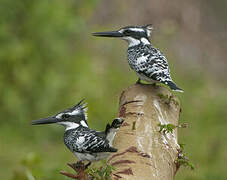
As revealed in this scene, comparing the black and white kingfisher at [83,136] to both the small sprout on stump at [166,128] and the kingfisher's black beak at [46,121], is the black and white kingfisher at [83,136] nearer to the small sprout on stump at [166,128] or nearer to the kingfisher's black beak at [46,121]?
the kingfisher's black beak at [46,121]

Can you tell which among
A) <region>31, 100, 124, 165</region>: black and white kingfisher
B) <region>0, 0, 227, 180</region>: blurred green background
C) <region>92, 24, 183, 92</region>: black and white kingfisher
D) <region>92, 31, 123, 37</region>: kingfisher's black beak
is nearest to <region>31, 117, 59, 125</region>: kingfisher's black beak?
<region>31, 100, 124, 165</region>: black and white kingfisher

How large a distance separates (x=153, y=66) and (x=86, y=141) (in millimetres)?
1054

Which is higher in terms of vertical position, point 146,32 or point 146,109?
point 146,32

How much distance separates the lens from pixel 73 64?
27.4 ft

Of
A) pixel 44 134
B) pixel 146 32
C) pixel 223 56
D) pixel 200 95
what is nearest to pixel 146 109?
pixel 146 32

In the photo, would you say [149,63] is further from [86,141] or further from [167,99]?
[86,141]

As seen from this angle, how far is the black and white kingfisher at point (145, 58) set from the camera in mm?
4250

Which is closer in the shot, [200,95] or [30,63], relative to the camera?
[30,63]

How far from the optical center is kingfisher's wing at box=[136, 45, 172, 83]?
4.24 metres

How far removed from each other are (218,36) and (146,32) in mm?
6182

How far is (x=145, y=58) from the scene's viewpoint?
4.50 metres

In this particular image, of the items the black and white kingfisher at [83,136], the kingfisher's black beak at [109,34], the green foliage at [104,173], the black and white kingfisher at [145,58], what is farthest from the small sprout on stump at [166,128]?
the kingfisher's black beak at [109,34]

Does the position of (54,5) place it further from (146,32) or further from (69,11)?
(146,32)

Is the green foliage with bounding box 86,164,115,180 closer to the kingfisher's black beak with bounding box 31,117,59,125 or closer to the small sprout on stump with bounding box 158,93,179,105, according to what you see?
the kingfisher's black beak with bounding box 31,117,59,125
